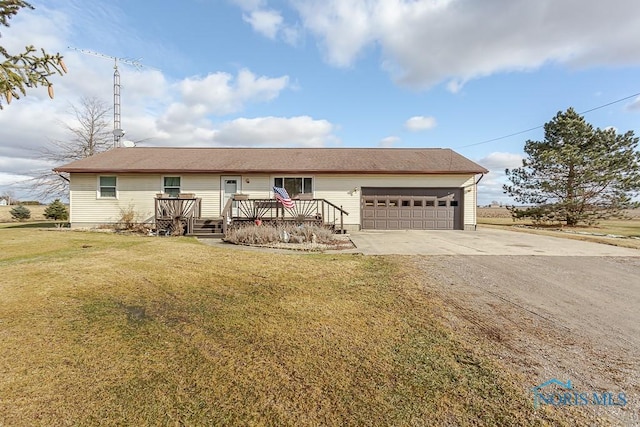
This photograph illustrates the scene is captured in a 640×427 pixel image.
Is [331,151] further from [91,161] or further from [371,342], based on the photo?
[371,342]

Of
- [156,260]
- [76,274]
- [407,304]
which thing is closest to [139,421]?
[407,304]

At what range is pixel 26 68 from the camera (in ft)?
11.9

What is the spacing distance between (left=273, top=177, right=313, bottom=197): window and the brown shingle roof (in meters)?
0.55

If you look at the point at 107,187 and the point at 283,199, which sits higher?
the point at 107,187

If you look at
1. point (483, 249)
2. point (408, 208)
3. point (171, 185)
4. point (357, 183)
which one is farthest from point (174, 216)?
point (483, 249)

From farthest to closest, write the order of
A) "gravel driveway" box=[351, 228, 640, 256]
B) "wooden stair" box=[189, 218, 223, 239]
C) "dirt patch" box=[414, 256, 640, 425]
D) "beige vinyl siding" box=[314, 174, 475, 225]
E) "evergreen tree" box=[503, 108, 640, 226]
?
"evergreen tree" box=[503, 108, 640, 226] < "beige vinyl siding" box=[314, 174, 475, 225] < "wooden stair" box=[189, 218, 223, 239] < "gravel driveway" box=[351, 228, 640, 256] < "dirt patch" box=[414, 256, 640, 425]

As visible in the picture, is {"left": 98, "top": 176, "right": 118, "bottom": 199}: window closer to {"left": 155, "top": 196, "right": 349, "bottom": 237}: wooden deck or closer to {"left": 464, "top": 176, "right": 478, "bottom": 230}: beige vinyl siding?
{"left": 155, "top": 196, "right": 349, "bottom": 237}: wooden deck

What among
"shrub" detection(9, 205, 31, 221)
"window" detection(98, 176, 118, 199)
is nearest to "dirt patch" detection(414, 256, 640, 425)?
"window" detection(98, 176, 118, 199)

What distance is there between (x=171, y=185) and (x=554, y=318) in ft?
51.2

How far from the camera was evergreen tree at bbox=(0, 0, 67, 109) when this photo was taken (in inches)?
135

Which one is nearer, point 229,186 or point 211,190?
point 211,190

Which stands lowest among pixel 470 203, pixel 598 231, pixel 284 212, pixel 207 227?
pixel 598 231

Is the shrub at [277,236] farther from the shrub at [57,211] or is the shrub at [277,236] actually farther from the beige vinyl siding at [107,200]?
the shrub at [57,211]

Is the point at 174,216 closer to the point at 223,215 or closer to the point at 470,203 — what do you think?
the point at 223,215
